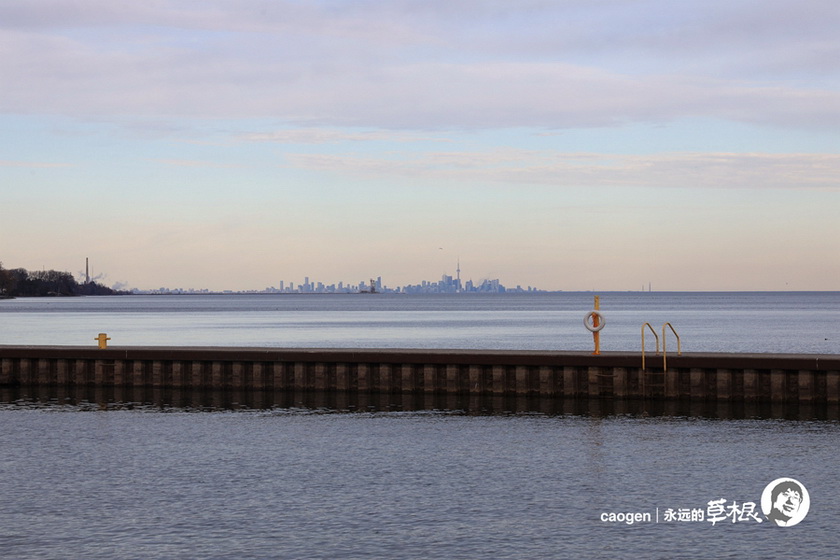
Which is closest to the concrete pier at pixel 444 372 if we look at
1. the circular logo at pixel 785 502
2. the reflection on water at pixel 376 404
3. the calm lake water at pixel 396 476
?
the reflection on water at pixel 376 404

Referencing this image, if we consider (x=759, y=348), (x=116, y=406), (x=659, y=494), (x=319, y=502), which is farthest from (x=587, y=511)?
(x=759, y=348)

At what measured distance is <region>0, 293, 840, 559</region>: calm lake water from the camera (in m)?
21.0

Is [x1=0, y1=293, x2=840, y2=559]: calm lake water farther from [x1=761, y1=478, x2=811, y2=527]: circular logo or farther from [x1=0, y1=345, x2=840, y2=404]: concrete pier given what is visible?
[x1=0, y1=345, x2=840, y2=404]: concrete pier

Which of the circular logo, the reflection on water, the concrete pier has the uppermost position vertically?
the concrete pier

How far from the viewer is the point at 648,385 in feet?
134

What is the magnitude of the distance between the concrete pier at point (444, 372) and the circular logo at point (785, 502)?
13765 mm

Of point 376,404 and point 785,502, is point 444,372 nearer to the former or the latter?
point 376,404

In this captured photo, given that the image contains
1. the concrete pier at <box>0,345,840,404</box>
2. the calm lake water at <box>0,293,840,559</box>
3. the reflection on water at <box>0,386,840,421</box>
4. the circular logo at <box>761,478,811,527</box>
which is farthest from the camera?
the concrete pier at <box>0,345,840,404</box>

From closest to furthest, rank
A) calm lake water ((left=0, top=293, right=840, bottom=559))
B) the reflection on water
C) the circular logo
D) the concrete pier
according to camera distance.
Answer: calm lake water ((left=0, top=293, right=840, bottom=559)), the circular logo, the reflection on water, the concrete pier

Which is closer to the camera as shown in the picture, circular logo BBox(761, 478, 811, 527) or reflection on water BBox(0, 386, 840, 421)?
circular logo BBox(761, 478, 811, 527)

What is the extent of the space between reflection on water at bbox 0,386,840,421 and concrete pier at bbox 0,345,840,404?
13.8 inches

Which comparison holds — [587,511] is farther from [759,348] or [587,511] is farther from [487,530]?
[759,348]

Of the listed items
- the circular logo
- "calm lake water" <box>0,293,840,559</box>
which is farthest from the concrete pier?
the circular logo

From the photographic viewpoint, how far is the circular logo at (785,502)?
22.9 metres
